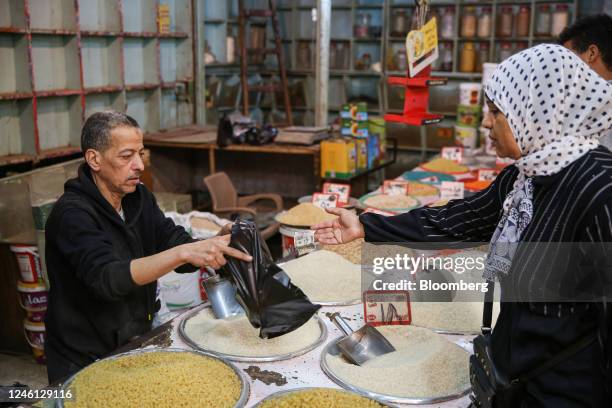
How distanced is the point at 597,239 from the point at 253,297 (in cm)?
84

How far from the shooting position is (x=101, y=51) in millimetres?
4762

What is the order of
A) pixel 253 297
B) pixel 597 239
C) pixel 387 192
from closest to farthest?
pixel 597 239, pixel 253 297, pixel 387 192

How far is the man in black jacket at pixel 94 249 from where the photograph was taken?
1.64 metres

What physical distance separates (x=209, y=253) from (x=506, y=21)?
5.99m

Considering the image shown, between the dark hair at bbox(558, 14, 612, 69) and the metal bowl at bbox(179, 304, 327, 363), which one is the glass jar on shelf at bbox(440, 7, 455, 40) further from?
the metal bowl at bbox(179, 304, 327, 363)

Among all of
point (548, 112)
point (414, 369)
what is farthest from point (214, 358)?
point (548, 112)

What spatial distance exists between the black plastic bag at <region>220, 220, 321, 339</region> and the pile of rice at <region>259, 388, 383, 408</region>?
0.25 metres

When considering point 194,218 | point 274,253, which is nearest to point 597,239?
point 194,218

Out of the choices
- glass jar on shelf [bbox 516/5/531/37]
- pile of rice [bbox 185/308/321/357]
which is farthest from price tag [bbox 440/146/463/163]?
pile of rice [bbox 185/308/321/357]

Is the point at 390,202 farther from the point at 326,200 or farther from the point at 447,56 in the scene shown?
the point at 447,56

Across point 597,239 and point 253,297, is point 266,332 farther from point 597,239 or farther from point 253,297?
point 597,239

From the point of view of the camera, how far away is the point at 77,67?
14.3 feet

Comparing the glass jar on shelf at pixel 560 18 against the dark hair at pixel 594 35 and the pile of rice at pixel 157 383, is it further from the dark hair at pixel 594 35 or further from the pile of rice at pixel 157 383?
the pile of rice at pixel 157 383

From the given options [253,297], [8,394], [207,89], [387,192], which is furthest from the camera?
[207,89]
